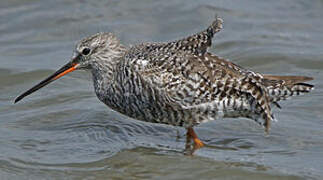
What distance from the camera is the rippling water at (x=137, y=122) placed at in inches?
319

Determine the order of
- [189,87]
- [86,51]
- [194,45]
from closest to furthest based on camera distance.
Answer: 1. [189,87]
2. [194,45]
3. [86,51]

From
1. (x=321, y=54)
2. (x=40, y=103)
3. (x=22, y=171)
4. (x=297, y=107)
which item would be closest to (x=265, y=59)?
Answer: (x=321, y=54)

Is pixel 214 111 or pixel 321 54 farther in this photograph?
pixel 321 54

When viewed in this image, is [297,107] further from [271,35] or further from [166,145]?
[271,35]

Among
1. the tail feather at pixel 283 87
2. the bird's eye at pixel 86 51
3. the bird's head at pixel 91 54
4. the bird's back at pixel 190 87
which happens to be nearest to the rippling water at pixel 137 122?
the bird's back at pixel 190 87

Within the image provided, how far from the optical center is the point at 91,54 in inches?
354

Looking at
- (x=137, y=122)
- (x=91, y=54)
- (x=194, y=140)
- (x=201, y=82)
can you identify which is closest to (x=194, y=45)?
(x=201, y=82)

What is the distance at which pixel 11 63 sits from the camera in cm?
1232

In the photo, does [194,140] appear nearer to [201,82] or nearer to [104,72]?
[201,82]

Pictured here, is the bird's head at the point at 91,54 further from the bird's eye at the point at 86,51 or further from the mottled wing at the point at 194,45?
the mottled wing at the point at 194,45

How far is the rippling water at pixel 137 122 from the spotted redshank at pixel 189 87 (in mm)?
512

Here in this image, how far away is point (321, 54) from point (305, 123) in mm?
3051

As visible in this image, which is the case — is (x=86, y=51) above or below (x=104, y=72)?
above

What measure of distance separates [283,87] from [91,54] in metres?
2.57
